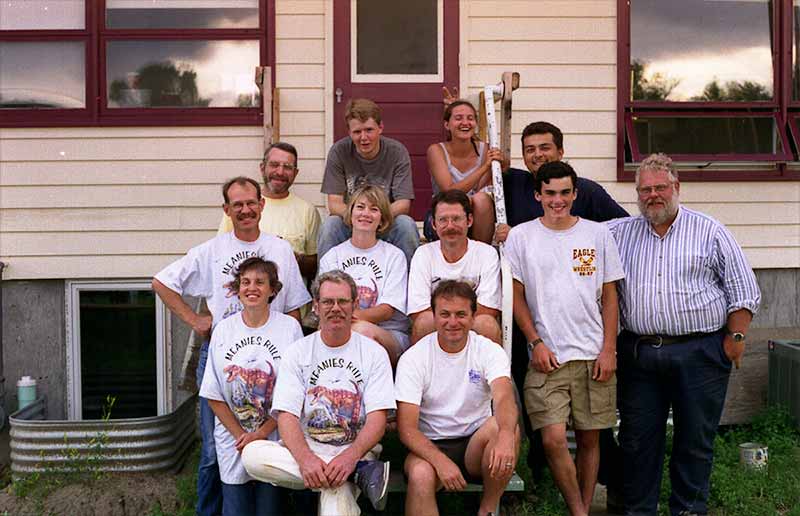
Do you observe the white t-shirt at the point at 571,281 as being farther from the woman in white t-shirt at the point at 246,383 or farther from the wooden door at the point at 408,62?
the wooden door at the point at 408,62

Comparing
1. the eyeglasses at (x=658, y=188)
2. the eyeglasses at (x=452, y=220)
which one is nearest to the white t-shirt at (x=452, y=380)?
the eyeglasses at (x=452, y=220)

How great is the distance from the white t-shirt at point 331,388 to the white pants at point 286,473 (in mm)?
97

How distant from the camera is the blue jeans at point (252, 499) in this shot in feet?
12.6

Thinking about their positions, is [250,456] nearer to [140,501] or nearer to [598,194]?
[140,501]

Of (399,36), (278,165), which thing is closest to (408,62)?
(399,36)

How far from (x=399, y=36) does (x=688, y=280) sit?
121 inches

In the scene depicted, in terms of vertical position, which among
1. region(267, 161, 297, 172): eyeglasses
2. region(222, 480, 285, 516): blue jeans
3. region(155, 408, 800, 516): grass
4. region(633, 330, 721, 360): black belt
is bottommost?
region(155, 408, 800, 516): grass

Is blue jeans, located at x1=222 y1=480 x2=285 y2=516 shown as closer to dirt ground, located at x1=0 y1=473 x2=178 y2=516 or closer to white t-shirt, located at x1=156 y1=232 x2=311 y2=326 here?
white t-shirt, located at x1=156 y1=232 x2=311 y2=326

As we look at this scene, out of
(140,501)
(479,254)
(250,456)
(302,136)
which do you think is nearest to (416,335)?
(479,254)

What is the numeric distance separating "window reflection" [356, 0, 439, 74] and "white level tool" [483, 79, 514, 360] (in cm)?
94

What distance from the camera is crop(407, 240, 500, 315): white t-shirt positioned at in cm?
408

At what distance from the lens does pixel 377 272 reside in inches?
167

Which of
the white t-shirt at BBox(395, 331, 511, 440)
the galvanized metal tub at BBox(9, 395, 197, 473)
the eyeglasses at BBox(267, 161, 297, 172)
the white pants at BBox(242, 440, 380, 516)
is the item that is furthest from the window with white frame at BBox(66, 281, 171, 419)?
the white t-shirt at BBox(395, 331, 511, 440)

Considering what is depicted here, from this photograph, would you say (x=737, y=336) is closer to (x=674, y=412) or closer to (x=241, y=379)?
(x=674, y=412)
